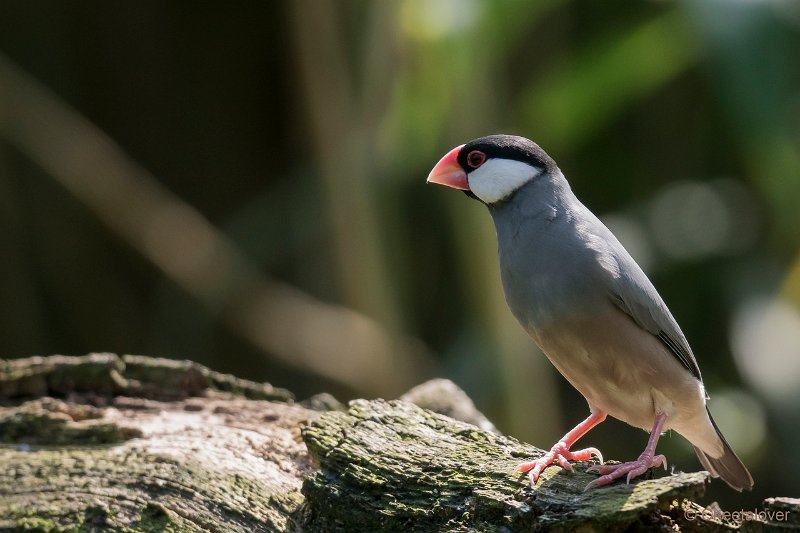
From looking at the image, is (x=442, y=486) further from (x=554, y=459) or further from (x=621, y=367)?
(x=621, y=367)

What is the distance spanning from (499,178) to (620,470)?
1.07m

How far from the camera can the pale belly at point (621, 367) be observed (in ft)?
8.63

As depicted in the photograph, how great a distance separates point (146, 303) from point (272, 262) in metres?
1.23

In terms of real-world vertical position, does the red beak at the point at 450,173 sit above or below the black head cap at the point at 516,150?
above

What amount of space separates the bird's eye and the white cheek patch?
0.02m

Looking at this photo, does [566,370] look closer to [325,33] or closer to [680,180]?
[325,33]

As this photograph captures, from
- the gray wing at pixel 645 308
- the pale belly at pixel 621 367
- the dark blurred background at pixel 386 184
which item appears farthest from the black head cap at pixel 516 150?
the dark blurred background at pixel 386 184

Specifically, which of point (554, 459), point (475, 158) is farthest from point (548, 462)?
point (475, 158)

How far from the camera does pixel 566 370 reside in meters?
2.73

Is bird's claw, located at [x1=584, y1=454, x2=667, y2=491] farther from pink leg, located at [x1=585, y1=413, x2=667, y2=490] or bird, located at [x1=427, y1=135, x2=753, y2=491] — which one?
bird, located at [x1=427, y1=135, x2=753, y2=491]

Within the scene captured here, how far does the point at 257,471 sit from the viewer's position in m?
2.55

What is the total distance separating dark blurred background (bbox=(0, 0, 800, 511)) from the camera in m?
4.64

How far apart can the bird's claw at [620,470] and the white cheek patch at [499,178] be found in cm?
94

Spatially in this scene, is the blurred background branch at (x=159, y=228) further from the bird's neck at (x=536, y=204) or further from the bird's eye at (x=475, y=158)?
the bird's neck at (x=536, y=204)
